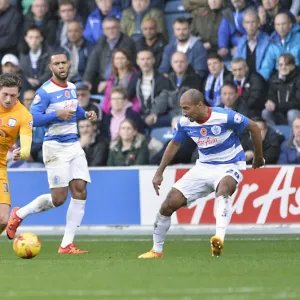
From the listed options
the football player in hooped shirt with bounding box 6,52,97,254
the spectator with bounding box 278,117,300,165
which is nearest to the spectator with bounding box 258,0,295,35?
the spectator with bounding box 278,117,300,165

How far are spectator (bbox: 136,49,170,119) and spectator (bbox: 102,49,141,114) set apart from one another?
0.11 meters

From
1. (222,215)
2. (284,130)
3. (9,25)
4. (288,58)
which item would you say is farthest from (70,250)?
(9,25)

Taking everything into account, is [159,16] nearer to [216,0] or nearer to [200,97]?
[216,0]

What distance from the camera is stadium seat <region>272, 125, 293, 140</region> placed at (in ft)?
57.4

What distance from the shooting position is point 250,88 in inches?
701

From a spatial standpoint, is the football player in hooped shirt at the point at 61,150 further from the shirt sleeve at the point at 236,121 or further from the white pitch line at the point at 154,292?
the white pitch line at the point at 154,292

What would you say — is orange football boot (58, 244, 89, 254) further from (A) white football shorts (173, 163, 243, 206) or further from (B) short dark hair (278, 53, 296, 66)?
(B) short dark hair (278, 53, 296, 66)

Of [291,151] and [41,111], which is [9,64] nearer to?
[291,151]

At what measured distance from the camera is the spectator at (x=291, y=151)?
1702 cm

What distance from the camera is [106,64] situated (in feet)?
64.4

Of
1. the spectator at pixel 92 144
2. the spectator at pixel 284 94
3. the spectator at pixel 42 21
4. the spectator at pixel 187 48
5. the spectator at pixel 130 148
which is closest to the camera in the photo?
the spectator at pixel 284 94

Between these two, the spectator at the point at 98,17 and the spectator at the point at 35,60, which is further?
the spectator at the point at 98,17

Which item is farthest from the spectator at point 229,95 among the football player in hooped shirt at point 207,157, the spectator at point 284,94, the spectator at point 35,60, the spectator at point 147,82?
the football player in hooped shirt at point 207,157

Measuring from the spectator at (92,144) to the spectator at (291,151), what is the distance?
9.89ft
